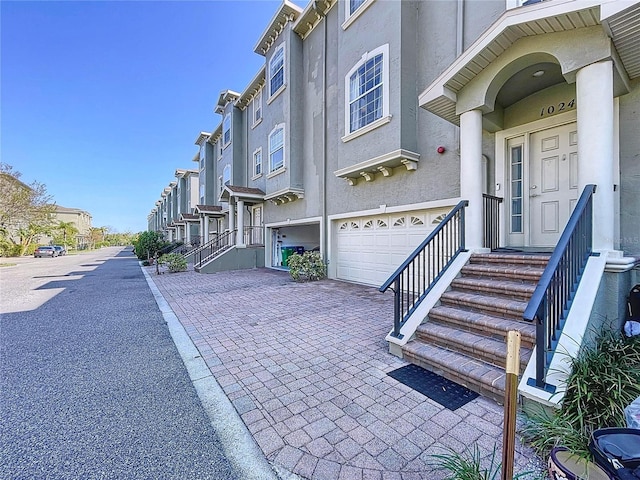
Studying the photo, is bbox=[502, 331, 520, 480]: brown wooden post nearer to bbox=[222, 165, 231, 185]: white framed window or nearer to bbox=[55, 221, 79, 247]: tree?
bbox=[222, 165, 231, 185]: white framed window

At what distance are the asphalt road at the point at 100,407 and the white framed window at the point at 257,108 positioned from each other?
13165 millimetres

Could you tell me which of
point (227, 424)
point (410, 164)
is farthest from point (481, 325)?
point (410, 164)

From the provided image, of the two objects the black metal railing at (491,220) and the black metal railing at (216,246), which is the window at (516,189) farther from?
the black metal railing at (216,246)

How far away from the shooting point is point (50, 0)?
9602 millimetres

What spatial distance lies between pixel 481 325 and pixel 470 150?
290 cm

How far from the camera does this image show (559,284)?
2793 mm

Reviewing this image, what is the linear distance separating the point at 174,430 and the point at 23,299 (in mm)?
9733

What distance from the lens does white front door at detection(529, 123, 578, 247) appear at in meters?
4.78

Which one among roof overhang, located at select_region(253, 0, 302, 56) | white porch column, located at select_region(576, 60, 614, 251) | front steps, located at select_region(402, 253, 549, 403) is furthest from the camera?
roof overhang, located at select_region(253, 0, 302, 56)

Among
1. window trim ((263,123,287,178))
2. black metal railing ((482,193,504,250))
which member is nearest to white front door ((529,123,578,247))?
black metal railing ((482,193,504,250))

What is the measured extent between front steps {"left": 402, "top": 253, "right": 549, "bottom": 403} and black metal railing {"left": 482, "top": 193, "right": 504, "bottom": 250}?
0.75m

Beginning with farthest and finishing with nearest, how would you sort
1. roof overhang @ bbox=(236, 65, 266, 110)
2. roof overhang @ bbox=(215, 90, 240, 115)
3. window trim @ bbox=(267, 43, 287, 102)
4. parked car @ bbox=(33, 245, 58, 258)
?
parked car @ bbox=(33, 245, 58, 258) < roof overhang @ bbox=(215, 90, 240, 115) < roof overhang @ bbox=(236, 65, 266, 110) < window trim @ bbox=(267, 43, 287, 102)

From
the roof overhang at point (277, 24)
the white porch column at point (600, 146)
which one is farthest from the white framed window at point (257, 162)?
the white porch column at point (600, 146)

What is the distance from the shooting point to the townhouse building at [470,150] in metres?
3.25
